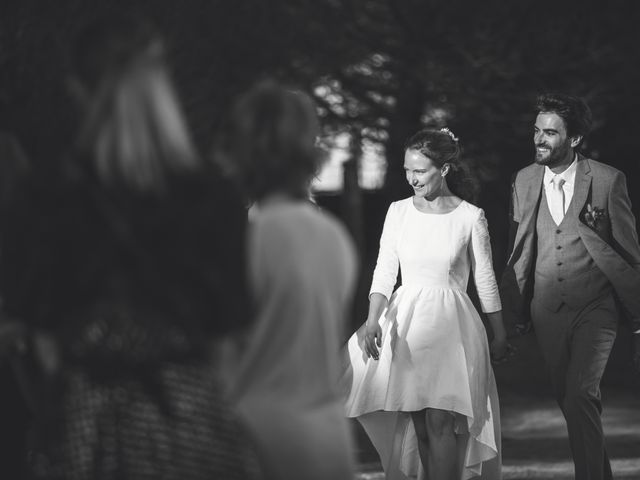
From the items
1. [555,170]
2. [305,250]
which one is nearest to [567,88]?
[555,170]

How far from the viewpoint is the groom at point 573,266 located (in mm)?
6477

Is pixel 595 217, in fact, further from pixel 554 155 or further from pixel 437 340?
pixel 437 340

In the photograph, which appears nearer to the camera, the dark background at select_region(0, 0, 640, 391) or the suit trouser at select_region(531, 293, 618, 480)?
the suit trouser at select_region(531, 293, 618, 480)

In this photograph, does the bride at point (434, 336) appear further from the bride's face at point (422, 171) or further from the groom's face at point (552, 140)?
the groom's face at point (552, 140)

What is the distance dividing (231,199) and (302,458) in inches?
26.5

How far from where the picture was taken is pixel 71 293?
2777mm

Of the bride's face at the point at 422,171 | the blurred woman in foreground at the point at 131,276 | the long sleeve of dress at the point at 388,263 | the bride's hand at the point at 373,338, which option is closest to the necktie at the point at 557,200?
the bride's face at the point at 422,171

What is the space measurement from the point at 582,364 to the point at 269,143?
155 inches

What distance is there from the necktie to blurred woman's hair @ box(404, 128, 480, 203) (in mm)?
445

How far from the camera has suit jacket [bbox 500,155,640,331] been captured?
6504 mm

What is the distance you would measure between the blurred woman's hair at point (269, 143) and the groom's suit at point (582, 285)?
12.5 ft

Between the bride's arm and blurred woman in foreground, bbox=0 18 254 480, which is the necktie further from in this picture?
blurred woman in foreground, bbox=0 18 254 480

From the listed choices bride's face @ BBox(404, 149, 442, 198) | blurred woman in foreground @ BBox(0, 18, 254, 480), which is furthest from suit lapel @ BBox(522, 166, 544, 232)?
blurred woman in foreground @ BBox(0, 18, 254, 480)

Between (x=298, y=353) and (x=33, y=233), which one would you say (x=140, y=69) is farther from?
(x=298, y=353)
